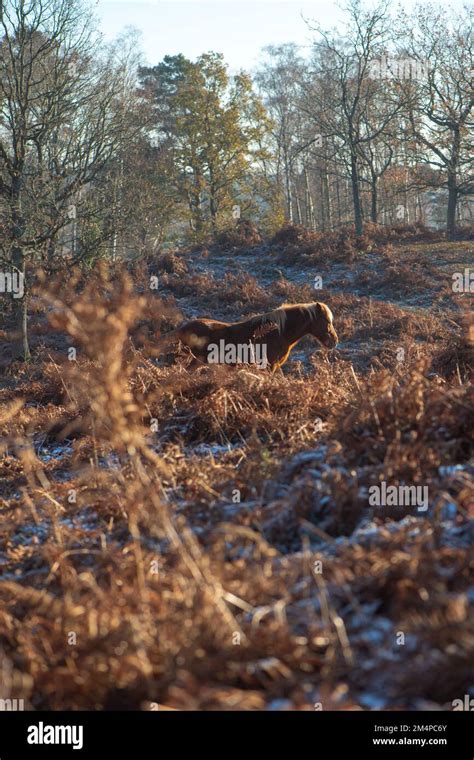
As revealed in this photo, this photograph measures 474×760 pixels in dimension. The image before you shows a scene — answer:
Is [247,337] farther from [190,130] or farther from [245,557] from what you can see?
[190,130]

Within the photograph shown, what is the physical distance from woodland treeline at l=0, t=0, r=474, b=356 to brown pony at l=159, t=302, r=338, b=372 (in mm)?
6461

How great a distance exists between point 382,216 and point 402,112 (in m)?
27.5

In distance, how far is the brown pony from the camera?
9.98 meters

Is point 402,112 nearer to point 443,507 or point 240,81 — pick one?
point 240,81

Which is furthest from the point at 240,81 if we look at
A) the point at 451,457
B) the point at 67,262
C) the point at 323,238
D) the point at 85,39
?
the point at 451,457

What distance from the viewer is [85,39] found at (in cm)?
1639

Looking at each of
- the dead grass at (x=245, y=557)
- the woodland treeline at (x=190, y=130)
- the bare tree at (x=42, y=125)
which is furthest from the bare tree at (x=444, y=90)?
the dead grass at (x=245, y=557)

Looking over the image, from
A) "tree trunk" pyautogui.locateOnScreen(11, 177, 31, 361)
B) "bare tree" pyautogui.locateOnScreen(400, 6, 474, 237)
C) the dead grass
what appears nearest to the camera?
the dead grass

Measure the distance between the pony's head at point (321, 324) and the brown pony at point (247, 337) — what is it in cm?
30

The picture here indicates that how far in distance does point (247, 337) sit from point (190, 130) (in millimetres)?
28360

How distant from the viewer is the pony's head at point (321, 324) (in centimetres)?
1099

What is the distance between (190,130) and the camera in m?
35.6

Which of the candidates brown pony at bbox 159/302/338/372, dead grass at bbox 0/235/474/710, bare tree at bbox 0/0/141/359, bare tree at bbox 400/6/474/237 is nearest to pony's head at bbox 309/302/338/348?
brown pony at bbox 159/302/338/372

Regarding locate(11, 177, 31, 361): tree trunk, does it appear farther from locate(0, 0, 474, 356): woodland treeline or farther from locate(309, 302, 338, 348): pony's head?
locate(309, 302, 338, 348): pony's head
